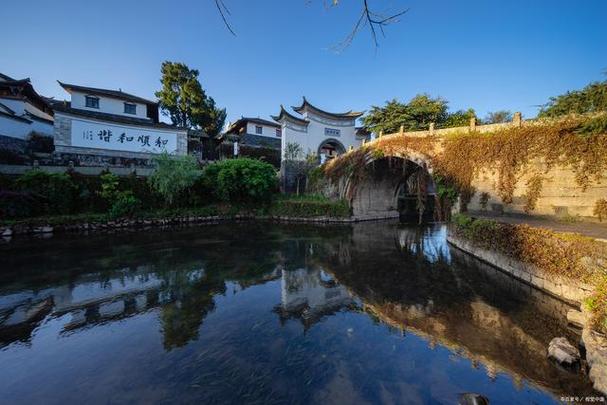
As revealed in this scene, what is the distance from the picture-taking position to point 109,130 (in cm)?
2138

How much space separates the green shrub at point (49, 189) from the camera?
15.1 m

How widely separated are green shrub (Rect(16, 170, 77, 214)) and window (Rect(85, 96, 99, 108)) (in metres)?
8.85

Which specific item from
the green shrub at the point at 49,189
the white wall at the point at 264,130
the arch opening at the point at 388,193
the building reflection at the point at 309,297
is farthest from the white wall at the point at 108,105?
the building reflection at the point at 309,297

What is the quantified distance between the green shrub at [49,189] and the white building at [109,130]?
4301 millimetres

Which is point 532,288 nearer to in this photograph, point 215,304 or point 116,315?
point 215,304

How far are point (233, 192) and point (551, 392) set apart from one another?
66.9 ft

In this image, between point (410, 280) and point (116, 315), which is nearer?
point (116, 315)

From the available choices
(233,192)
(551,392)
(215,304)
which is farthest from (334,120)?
(551,392)

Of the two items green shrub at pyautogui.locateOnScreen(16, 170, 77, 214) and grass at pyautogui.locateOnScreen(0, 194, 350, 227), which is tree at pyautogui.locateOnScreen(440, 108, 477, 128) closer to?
grass at pyautogui.locateOnScreen(0, 194, 350, 227)

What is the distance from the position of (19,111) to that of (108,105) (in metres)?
6.46

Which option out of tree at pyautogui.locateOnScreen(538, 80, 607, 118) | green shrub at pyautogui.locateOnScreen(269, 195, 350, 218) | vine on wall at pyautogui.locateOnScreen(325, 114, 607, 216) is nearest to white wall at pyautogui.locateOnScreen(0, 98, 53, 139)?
green shrub at pyautogui.locateOnScreen(269, 195, 350, 218)

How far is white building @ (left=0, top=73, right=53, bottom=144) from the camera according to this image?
61.8 ft

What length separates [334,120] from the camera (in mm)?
30625

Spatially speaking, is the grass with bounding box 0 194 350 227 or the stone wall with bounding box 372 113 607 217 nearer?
the stone wall with bounding box 372 113 607 217
